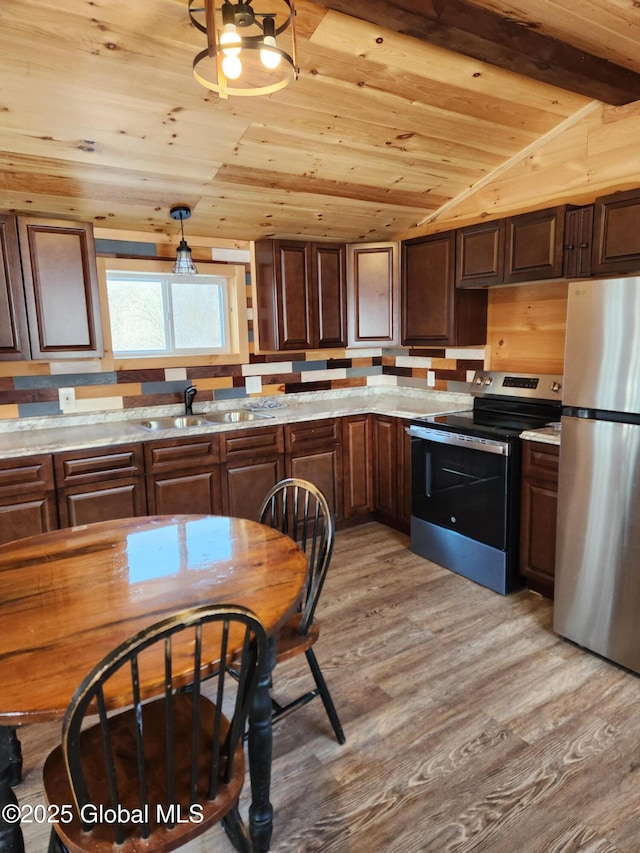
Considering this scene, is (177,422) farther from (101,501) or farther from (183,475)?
(101,501)

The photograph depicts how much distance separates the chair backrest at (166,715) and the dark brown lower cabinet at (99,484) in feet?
5.76

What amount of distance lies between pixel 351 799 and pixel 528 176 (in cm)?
329

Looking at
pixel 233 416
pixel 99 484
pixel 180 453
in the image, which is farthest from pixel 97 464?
pixel 233 416

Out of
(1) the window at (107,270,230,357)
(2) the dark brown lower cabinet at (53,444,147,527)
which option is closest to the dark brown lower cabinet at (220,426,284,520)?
(2) the dark brown lower cabinet at (53,444,147,527)

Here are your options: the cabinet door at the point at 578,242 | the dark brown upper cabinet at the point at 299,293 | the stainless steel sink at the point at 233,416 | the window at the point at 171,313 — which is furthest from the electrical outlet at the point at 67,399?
the cabinet door at the point at 578,242

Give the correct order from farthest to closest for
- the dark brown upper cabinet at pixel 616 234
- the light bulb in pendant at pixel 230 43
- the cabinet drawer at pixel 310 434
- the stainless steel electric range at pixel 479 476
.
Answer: the cabinet drawer at pixel 310 434, the stainless steel electric range at pixel 479 476, the dark brown upper cabinet at pixel 616 234, the light bulb in pendant at pixel 230 43

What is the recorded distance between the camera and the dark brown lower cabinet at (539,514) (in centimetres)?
279

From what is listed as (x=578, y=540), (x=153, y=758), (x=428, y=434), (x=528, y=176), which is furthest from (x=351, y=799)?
(x=528, y=176)

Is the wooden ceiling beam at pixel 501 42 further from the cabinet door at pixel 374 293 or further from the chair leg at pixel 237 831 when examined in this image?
the chair leg at pixel 237 831

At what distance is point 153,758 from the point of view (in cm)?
129

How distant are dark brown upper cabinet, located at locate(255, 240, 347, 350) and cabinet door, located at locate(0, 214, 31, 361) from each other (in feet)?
5.01

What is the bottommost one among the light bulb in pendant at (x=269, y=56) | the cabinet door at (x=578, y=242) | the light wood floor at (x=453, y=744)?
the light wood floor at (x=453, y=744)

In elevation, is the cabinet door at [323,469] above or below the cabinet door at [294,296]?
below

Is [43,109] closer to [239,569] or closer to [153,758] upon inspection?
[239,569]
